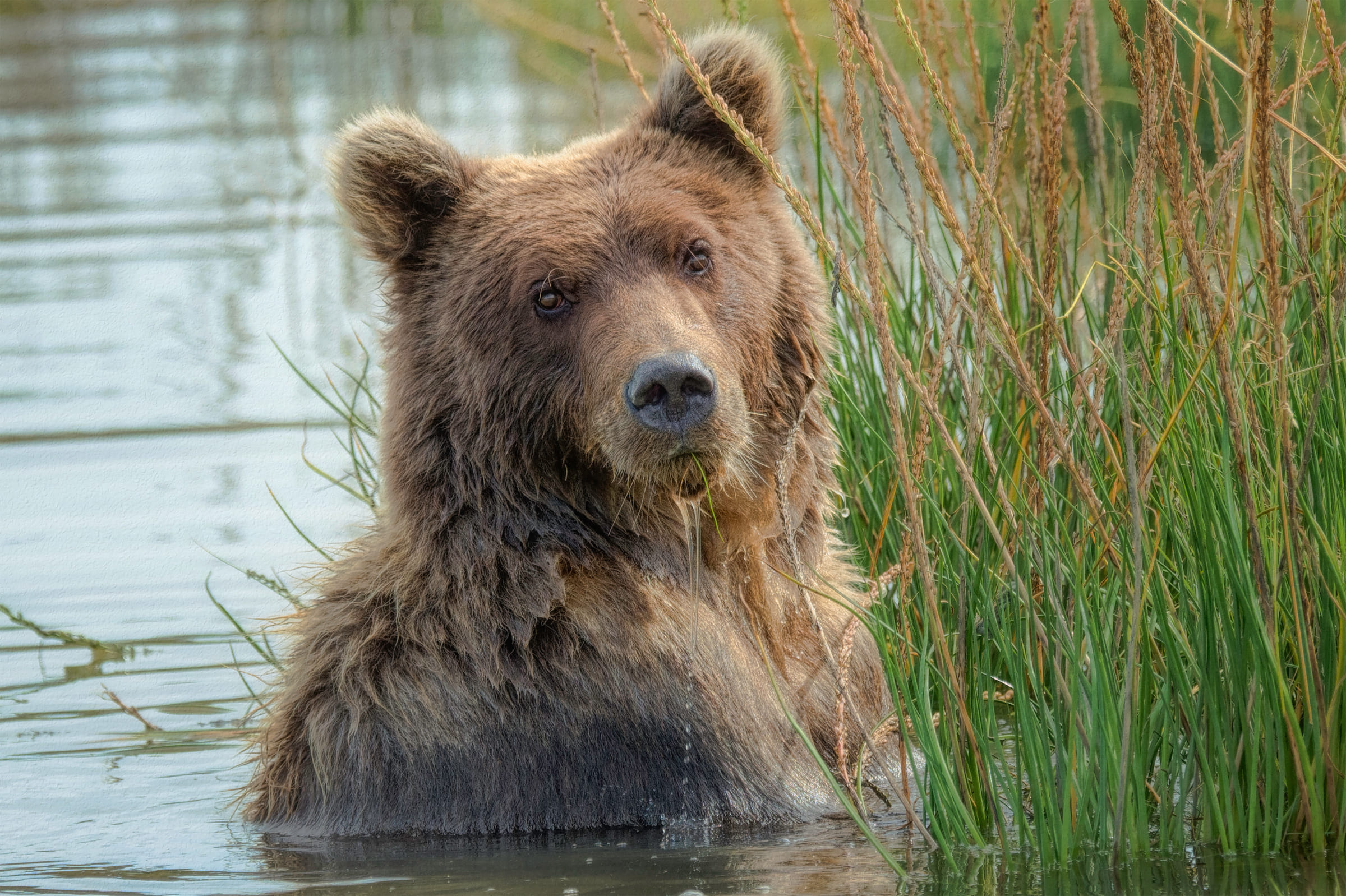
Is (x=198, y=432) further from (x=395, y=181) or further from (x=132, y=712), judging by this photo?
(x=395, y=181)

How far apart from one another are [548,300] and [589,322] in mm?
174

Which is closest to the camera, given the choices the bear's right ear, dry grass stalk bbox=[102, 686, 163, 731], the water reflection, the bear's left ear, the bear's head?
the bear's head

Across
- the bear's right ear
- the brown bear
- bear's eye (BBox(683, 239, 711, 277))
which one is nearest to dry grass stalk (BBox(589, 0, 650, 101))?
the brown bear

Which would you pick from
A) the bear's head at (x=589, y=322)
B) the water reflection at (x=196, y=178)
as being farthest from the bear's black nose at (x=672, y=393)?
the water reflection at (x=196, y=178)

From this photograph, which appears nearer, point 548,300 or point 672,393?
point 672,393

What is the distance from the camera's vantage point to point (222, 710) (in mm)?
6516

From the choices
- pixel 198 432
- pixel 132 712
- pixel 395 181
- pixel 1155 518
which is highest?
pixel 395 181

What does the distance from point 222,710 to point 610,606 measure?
2.69 meters

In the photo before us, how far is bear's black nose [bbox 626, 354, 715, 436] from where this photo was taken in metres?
4.02

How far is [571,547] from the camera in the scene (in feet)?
14.7

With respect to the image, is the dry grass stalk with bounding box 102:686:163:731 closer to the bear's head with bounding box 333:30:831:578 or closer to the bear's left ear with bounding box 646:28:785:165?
the bear's head with bounding box 333:30:831:578

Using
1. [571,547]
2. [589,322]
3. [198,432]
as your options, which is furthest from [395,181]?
[198,432]

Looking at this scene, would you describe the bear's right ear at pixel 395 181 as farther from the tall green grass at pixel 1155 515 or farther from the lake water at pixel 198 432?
the tall green grass at pixel 1155 515

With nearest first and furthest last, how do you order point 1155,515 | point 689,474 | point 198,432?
point 1155,515
point 689,474
point 198,432
